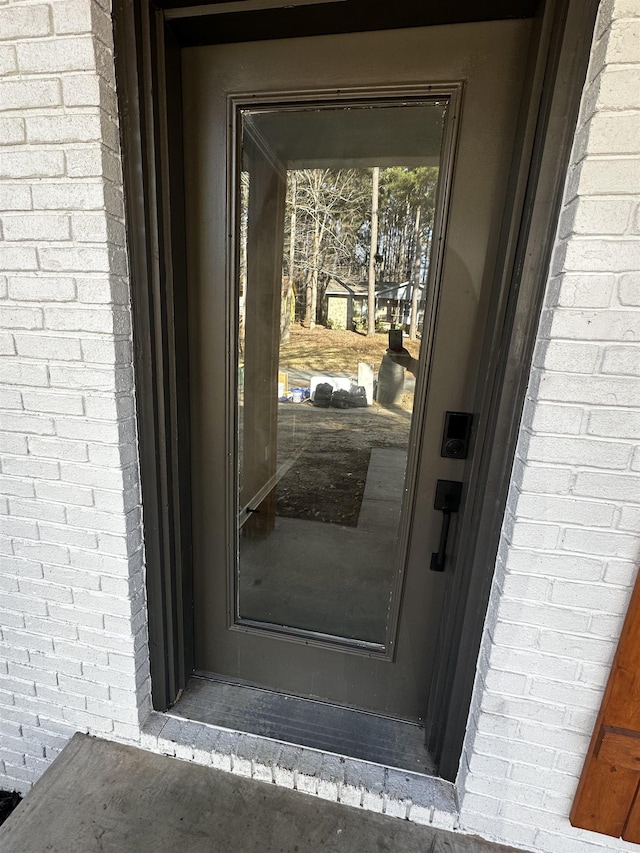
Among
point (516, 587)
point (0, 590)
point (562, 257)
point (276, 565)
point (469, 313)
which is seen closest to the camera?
point (562, 257)

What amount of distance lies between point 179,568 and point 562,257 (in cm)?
144

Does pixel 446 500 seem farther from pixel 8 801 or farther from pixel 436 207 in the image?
pixel 8 801

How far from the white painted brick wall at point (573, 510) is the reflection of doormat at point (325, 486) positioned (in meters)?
0.50

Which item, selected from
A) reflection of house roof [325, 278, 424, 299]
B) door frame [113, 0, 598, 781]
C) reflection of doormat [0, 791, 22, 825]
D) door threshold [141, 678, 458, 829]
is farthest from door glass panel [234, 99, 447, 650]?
reflection of doormat [0, 791, 22, 825]

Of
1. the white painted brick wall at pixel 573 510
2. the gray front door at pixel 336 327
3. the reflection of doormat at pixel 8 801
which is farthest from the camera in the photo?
the reflection of doormat at pixel 8 801

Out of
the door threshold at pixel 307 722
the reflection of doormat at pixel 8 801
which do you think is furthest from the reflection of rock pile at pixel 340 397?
the reflection of doormat at pixel 8 801

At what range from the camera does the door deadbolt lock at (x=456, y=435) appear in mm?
Answer: 1270

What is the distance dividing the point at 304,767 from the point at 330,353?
1.35 metres

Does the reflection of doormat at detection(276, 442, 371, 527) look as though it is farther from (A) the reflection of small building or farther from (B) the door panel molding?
(A) the reflection of small building

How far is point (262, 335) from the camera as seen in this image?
4.52 ft

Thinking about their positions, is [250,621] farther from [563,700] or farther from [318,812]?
[563,700]

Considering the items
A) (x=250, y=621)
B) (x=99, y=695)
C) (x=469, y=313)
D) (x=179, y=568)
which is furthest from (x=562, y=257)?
(x=99, y=695)

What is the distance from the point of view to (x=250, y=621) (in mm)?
1620

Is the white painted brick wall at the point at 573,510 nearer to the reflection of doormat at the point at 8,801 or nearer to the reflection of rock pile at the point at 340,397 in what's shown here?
the reflection of rock pile at the point at 340,397
